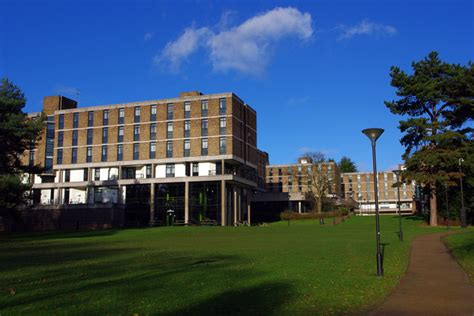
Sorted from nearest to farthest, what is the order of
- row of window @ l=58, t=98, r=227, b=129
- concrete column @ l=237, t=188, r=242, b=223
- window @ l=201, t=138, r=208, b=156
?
window @ l=201, t=138, r=208, b=156
row of window @ l=58, t=98, r=227, b=129
concrete column @ l=237, t=188, r=242, b=223

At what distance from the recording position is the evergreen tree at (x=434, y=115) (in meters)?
48.5

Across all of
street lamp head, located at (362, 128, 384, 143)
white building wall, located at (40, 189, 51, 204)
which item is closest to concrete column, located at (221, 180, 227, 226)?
white building wall, located at (40, 189, 51, 204)

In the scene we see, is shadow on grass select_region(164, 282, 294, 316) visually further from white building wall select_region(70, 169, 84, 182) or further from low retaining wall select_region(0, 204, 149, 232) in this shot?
white building wall select_region(70, 169, 84, 182)

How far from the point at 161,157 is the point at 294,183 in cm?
7335

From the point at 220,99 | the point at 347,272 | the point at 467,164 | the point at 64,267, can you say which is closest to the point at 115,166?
the point at 220,99

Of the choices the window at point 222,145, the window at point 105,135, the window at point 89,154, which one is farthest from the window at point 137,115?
the window at point 222,145

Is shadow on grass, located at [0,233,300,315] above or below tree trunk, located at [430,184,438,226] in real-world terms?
below

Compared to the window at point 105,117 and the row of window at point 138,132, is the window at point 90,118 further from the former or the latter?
the window at point 105,117

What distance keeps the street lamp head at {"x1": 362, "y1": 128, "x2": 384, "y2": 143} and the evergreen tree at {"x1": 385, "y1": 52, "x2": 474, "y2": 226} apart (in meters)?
35.9

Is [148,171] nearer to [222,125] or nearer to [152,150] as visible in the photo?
[152,150]

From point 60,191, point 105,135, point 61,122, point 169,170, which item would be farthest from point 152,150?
point 61,122

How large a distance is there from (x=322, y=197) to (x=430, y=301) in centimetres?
8795

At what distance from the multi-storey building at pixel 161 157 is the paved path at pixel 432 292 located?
182 feet

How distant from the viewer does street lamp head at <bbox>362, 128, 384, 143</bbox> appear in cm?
1546
